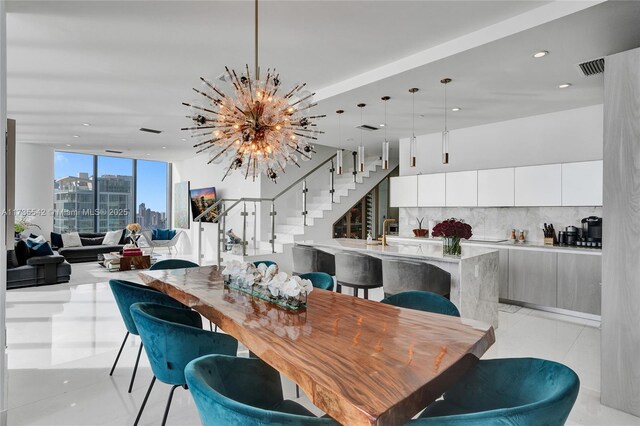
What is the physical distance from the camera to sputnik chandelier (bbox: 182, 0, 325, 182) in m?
2.55

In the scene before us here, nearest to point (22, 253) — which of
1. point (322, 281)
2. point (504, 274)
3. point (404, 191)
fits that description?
point (322, 281)

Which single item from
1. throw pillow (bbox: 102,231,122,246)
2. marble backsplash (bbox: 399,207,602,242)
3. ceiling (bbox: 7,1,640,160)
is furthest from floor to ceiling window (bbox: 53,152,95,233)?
marble backsplash (bbox: 399,207,602,242)

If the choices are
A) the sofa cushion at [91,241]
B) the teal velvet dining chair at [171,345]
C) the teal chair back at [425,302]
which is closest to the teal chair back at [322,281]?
the teal chair back at [425,302]

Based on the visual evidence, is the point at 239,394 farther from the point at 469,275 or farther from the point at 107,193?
the point at 107,193

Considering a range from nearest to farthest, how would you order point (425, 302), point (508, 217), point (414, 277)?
point (425, 302) → point (414, 277) → point (508, 217)

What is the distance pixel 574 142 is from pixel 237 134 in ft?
16.7

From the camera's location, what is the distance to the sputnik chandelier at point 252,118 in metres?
2.55

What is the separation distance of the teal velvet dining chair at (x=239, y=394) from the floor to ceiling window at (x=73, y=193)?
36.5 feet

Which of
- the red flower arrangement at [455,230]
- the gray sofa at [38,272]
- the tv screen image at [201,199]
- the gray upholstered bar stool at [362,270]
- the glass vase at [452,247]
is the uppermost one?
the tv screen image at [201,199]

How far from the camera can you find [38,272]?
6.27 meters

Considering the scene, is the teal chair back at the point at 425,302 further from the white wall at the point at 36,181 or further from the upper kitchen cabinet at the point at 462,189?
the white wall at the point at 36,181

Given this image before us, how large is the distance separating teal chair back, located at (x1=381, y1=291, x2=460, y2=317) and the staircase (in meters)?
4.31

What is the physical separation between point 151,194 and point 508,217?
11120 mm

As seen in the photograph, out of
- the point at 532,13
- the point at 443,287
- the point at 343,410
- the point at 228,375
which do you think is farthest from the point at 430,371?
the point at 532,13
